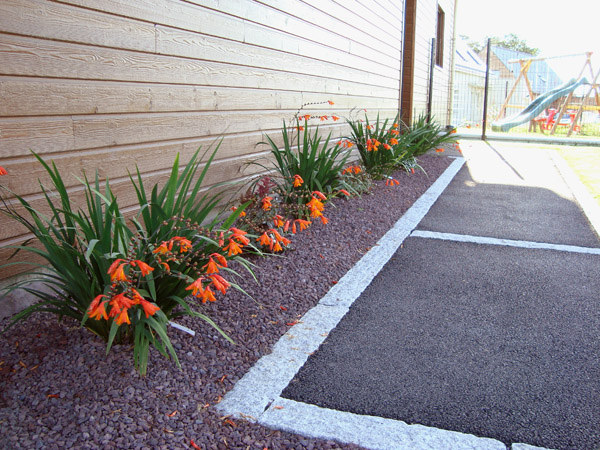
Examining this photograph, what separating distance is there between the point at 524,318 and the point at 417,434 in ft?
4.32

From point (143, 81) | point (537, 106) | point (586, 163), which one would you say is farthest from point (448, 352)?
point (537, 106)

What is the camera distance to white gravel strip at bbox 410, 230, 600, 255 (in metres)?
4.19

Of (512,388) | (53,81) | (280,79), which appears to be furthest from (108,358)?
(280,79)

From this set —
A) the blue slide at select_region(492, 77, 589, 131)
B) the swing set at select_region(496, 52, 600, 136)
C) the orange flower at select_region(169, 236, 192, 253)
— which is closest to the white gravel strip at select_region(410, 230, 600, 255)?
the orange flower at select_region(169, 236, 192, 253)

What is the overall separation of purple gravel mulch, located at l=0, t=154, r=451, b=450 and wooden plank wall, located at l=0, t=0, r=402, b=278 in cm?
66

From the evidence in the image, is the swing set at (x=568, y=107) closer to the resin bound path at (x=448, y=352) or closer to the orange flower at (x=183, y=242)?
the resin bound path at (x=448, y=352)

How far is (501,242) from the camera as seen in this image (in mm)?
4355

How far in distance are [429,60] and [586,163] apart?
4897mm

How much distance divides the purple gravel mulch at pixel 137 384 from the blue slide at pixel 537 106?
17.3 metres

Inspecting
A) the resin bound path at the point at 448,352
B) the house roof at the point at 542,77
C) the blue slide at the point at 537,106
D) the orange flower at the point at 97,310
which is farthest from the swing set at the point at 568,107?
the orange flower at the point at 97,310

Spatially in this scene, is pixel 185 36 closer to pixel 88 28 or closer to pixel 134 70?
pixel 134 70

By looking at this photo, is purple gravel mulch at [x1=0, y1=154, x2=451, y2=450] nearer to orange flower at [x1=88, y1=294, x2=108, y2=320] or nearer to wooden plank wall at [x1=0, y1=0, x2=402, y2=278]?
orange flower at [x1=88, y1=294, x2=108, y2=320]

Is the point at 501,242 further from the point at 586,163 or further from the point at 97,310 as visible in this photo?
the point at 586,163

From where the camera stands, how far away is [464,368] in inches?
93.3
